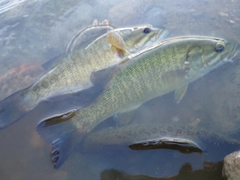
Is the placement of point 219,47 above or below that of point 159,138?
above

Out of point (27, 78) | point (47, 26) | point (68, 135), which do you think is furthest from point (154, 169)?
point (47, 26)

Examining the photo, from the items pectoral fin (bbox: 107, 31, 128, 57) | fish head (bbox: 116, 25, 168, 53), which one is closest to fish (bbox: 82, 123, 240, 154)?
pectoral fin (bbox: 107, 31, 128, 57)

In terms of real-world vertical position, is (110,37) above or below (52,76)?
above

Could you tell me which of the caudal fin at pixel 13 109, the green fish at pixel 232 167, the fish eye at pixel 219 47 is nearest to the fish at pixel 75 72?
the caudal fin at pixel 13 109

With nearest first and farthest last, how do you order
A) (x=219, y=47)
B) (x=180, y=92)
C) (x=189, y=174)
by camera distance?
(x=189, y=174) → (x=219, y=47) → (x=180, y=92)

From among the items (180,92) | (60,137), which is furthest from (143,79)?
(60,137)

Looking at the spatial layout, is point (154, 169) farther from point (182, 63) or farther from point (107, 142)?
point (182, 63)

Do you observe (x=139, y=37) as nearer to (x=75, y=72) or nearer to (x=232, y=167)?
(x=75, y=72)
